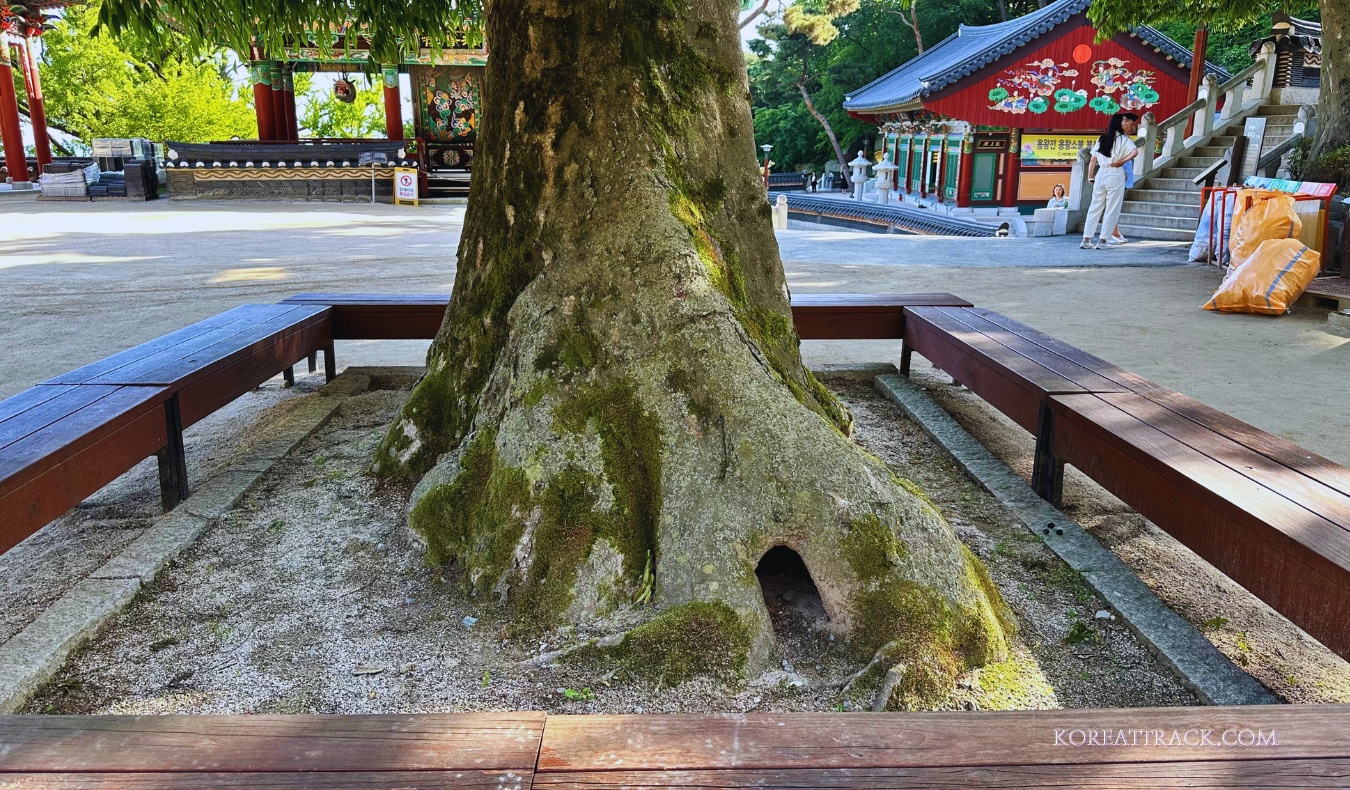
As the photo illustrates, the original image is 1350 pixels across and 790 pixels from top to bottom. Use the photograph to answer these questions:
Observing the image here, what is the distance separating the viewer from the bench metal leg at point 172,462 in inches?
137

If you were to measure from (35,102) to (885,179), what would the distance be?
23.9m

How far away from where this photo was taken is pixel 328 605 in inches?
110

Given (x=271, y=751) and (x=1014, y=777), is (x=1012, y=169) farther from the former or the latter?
(x=271, y=751)

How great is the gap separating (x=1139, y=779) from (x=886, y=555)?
1.14m

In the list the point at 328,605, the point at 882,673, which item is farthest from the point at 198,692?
the point at 882,673

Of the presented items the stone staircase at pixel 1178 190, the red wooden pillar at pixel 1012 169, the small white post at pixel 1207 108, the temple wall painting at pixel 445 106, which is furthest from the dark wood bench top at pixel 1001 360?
the temple wall painting at pixel 445 106

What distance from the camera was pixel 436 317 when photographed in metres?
5.38

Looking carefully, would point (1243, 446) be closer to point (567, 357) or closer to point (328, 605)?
point (567, 357)

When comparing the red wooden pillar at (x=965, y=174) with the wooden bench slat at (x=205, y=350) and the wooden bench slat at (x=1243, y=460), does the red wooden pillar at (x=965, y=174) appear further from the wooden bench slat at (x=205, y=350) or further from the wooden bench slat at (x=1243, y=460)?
the wooden bench slat at (x=1243, y=460)

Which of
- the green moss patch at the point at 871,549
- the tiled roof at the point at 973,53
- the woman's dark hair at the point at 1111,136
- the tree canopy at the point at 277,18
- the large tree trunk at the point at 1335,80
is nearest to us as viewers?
the green moss patch at the point at 871,549

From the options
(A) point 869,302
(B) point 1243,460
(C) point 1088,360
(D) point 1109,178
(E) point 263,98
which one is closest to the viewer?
(B) point 1243,460

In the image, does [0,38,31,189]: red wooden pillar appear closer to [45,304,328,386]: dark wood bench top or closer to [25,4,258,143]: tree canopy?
[25,4,258,143]: tree canopy

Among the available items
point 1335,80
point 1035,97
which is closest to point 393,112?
point 1035,97

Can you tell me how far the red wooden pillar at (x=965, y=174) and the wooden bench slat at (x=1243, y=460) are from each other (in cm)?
2169
